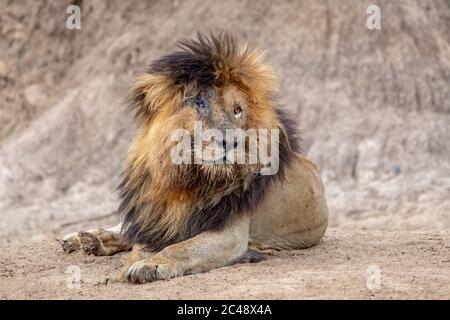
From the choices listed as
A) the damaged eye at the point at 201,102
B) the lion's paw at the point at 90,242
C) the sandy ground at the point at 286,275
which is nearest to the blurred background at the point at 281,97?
the sandy ground at the point at 286,275

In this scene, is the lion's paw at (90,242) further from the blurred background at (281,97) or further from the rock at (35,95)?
the rock at (35,95)

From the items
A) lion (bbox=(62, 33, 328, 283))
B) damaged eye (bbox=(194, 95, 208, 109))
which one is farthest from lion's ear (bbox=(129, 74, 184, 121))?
damaged eye (bbox=(194, 95, 208, 109))

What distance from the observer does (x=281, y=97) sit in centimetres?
1068

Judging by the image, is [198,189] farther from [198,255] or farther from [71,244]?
[71,244]

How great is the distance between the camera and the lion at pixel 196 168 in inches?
237

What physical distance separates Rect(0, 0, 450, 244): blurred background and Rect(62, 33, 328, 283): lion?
404 cm

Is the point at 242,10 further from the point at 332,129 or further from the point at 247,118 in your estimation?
the point at 247,118

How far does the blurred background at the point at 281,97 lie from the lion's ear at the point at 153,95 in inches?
170

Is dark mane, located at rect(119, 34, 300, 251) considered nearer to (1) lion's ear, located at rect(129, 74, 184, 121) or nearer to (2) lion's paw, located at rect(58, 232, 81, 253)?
(1) lion's ear, located at rect(129, 74, 184, 121)

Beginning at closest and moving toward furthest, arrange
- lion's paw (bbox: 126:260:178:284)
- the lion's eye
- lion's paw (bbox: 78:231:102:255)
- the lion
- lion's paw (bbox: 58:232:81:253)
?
1. lion's paw (bbox: 126:260:178:284)
2. the lion
3. the lion's eye
4. lion's paw (bbox: 78:231:102:255)
5. lion's paw (bbox: 58:232:81:253)

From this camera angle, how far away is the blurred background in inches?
428

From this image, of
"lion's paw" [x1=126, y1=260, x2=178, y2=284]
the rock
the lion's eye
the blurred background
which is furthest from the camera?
the rock

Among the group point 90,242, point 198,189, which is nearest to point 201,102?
point 198,189

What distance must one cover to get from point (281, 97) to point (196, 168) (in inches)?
190
